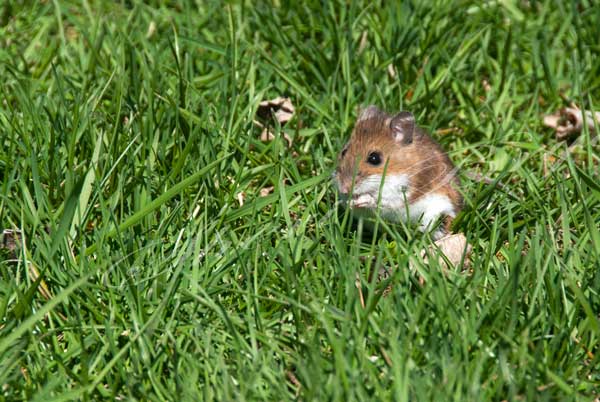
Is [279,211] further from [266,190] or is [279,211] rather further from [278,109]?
[278,109]

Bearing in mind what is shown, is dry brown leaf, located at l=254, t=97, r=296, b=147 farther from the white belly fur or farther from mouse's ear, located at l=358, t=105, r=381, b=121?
the white belly fur

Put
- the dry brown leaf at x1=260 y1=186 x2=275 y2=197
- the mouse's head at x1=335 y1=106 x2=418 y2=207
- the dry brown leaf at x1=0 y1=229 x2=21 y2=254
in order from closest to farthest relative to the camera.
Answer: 1. the dry brown leaf at x1=0 y1=229 x2=21 y2=254
2. the mouse's head at x1=335 y1=106 x2=418 y2=207
3. the dry brown leaf at x1=260 y1=186 x2=275 y2=197

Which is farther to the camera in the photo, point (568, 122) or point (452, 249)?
point (568, 122)

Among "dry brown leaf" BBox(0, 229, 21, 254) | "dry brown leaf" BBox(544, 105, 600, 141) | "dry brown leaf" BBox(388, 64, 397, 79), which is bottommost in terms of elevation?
"dry brown leaf" BBox(544, 105, 600, 141)

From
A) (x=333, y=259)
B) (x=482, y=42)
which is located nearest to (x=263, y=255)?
(x=333, y=259)

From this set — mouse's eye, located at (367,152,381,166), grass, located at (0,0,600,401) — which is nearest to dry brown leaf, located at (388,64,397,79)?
grass, located at (0,0,600,401)

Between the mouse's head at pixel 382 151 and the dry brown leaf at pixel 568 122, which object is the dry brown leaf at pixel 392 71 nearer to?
the dry brown leaf at pixel 568 122

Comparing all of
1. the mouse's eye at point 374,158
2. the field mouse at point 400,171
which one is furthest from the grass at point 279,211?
the mouse's eye at point 374,158

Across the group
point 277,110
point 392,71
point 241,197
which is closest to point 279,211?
point 241,197
